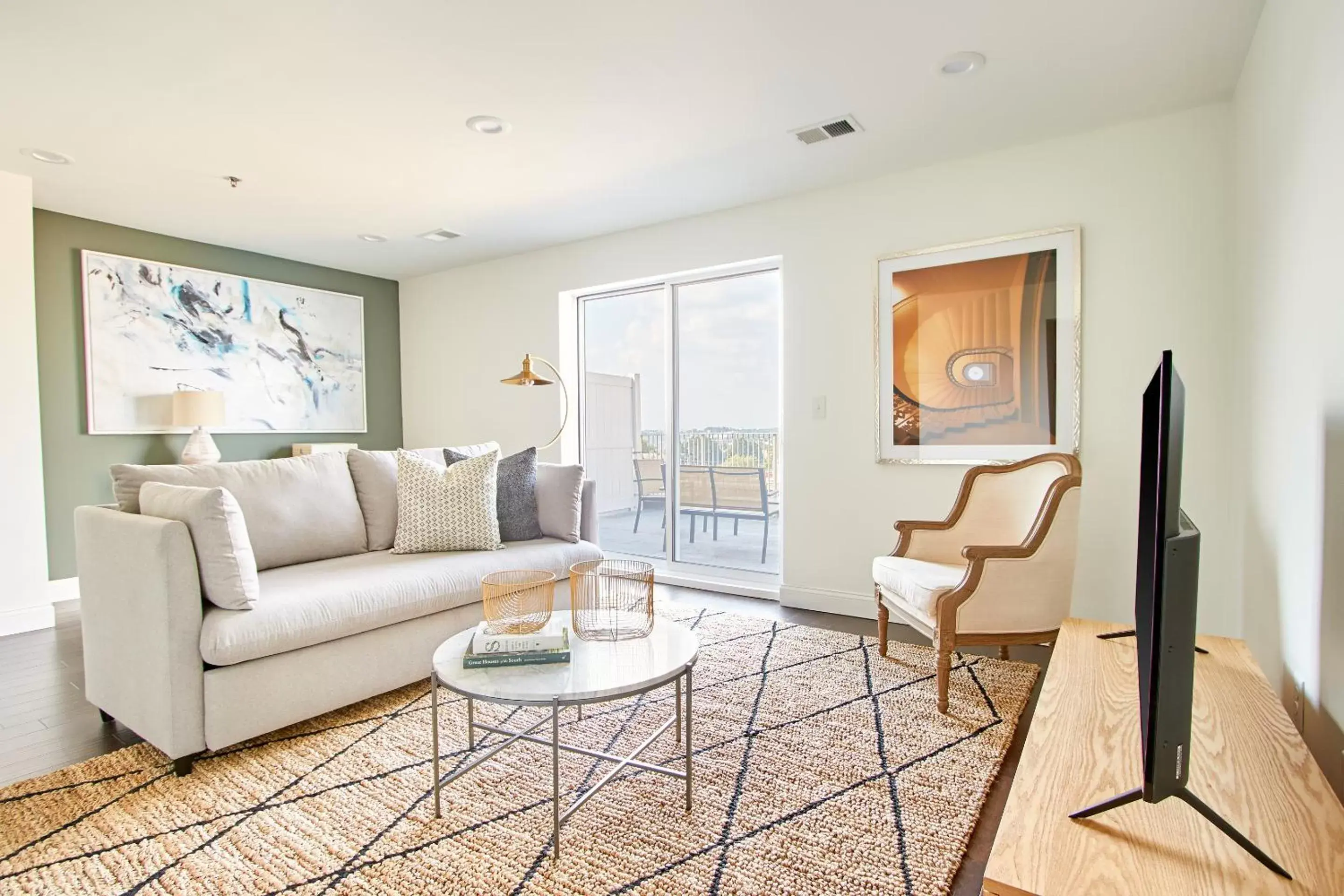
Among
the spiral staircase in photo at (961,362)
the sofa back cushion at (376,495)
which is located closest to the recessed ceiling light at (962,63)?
the spiral staircase in photo at (961,362)

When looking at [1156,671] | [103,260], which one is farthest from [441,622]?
[103,260]

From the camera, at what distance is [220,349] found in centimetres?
494

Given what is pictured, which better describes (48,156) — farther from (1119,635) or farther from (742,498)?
(1119,635)

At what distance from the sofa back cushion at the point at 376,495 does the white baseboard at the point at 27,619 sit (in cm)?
213

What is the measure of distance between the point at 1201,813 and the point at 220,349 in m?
5.78

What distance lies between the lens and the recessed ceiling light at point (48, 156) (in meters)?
3.27

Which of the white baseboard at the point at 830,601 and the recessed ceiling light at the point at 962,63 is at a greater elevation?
A: the recessed ceiling light at the point at 962,63

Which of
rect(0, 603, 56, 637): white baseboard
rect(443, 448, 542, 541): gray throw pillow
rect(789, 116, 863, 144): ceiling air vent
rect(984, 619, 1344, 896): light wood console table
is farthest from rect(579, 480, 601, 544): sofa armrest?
rect(0, 603, 56, 637): white baseboard

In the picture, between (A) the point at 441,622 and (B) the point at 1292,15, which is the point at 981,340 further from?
(A) the point at 441,622

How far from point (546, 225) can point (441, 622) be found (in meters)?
2.84

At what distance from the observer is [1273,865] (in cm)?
93

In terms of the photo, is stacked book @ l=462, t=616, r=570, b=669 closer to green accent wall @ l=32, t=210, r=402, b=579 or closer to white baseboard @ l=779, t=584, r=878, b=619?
white baseboard @ l=779, t=584, r=878, b=619

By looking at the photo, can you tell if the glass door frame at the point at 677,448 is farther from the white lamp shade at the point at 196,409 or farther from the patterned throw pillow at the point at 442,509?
the white lamp shade at the point at 196,409

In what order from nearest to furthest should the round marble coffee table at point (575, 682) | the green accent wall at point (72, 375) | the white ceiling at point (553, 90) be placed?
the round marble coffee table at point (575, 682), the white ceiling at point (553, 90), the green accent wall at point (72, 375)
